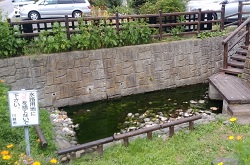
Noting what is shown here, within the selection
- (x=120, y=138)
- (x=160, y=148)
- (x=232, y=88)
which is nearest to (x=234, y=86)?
(x=232, y=88)

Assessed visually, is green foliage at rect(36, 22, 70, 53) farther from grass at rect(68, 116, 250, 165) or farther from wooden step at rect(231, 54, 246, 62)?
wooden step at rect(231, 54, 246, 62)

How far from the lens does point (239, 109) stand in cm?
718

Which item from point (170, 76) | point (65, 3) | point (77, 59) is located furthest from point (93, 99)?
point (65, 3)

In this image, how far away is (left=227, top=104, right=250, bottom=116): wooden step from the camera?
703 centimetres

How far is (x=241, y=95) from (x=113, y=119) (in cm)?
332

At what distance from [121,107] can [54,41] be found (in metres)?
2.69

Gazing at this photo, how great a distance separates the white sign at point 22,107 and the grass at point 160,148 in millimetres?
446

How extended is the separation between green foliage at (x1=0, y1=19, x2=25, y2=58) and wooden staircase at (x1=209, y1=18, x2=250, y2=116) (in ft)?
18.6

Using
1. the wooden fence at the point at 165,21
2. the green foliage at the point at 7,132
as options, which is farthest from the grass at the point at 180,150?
the wooden fence at the point at 165,21

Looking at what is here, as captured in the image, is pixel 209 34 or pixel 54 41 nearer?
pixel 54 41

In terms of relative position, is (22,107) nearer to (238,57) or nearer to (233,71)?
(233,71)

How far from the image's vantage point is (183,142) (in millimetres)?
5770

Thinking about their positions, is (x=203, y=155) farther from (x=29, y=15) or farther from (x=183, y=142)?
(x=29, y=15)

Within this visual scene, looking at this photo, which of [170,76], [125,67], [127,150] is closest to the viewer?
[127,150]
